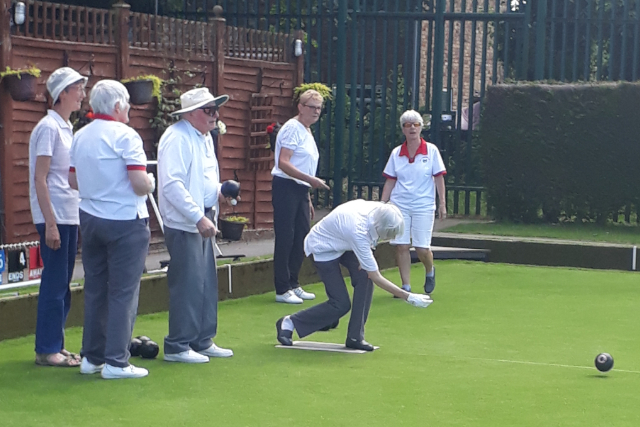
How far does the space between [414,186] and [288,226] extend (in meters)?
1.13

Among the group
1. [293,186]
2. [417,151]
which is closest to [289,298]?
[293,186]

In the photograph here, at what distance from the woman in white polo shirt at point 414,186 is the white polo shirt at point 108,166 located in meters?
3.55

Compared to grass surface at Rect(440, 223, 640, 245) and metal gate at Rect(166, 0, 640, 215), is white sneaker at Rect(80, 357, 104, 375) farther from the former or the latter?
metal gate at Rect(166, 0, 640, 215)

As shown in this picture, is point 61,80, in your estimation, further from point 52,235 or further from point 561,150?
point 561,150

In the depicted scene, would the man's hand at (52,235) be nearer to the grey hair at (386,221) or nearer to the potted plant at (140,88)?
the grey hair at (386,221)

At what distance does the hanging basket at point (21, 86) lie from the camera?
28.7ft

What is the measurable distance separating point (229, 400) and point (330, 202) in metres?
9.53

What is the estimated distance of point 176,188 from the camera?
5.97 m

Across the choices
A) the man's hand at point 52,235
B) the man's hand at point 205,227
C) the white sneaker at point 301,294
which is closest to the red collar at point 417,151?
the white sneaker at point 301,294

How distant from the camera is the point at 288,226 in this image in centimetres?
844

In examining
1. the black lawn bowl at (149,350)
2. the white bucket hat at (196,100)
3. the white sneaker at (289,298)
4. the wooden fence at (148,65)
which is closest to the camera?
the white bucket hat at (196,100)

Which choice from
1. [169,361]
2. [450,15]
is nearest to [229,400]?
[169,361]

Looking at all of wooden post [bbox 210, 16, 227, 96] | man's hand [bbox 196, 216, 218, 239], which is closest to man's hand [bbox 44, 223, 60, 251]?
man's hand [bbox 196, 216, 218, 239]

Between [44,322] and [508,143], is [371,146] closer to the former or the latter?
[508,143]
